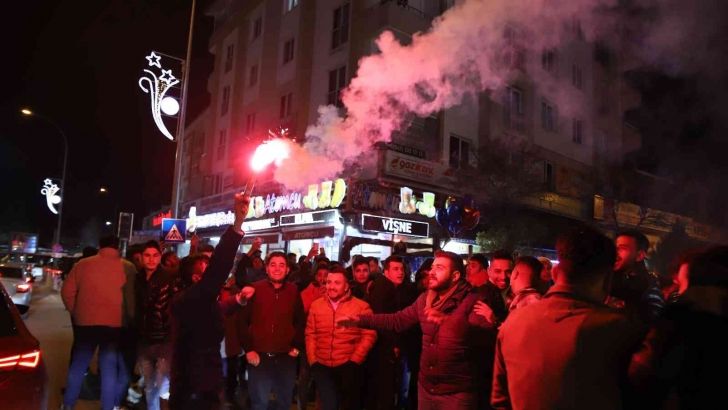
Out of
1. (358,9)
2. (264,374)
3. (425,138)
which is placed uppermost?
(358,9)

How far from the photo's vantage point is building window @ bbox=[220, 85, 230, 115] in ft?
104

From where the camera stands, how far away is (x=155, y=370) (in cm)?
543

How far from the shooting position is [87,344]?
5.57 m

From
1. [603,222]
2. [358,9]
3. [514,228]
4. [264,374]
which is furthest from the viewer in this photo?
[603,222]

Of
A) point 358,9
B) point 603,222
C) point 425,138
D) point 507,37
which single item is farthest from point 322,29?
point 603,222

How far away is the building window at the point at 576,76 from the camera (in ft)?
79.1

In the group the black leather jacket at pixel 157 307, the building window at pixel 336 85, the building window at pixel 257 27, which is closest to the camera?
the black leather jacket at pixel 157 307

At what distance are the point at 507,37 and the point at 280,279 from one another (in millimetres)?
12008

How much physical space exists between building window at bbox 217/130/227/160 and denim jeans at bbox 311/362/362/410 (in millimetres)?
27347

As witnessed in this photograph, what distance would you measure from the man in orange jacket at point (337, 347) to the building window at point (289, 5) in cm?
2167

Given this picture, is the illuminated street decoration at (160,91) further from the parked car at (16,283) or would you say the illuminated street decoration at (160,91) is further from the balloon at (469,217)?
the balloon at (469,217)

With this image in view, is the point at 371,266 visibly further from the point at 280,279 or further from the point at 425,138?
the point at 425,138

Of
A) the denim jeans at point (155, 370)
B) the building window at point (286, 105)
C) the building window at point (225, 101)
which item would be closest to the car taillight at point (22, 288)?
the denim jeans at point (155, 370)

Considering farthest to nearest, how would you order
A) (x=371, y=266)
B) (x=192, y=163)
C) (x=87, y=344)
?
(x=192, y=163) < (x=371, y=266) < (x=87, y=344)
